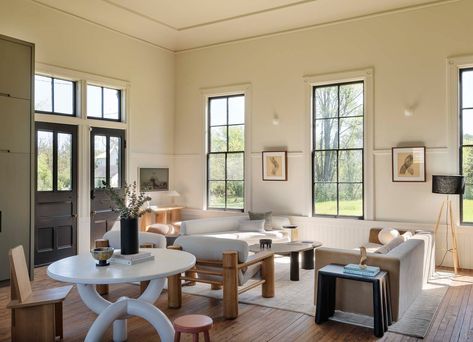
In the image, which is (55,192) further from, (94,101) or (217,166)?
(217,166)

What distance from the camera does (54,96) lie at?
23.9 ft

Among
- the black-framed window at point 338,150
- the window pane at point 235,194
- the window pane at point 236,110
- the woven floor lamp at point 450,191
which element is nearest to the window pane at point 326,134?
the black-framed window at point 338,150

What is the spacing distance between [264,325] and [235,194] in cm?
492

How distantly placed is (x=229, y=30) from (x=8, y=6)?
12.8 ft

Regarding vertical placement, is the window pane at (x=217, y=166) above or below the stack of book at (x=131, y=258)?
above

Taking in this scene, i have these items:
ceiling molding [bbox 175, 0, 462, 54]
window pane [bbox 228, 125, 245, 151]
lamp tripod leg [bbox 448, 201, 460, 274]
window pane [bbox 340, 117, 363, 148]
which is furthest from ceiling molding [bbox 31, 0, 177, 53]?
lamp tripod leg [bbox 448, 201, 460, 274]

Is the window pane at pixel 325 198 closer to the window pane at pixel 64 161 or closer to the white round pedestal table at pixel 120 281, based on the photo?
the window pane at pixel 64 161

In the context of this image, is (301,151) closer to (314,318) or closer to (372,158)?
(372,158)

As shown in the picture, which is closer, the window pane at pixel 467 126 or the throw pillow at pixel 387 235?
the throw pillow at pixel 387 235

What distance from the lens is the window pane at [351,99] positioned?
25.4 feet

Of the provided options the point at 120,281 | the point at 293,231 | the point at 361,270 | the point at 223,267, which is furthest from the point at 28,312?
the point at 293,231

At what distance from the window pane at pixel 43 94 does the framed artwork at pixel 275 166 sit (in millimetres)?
3989

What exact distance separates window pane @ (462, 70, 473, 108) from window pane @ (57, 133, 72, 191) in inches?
257

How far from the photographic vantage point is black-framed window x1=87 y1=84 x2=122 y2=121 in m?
7.91
